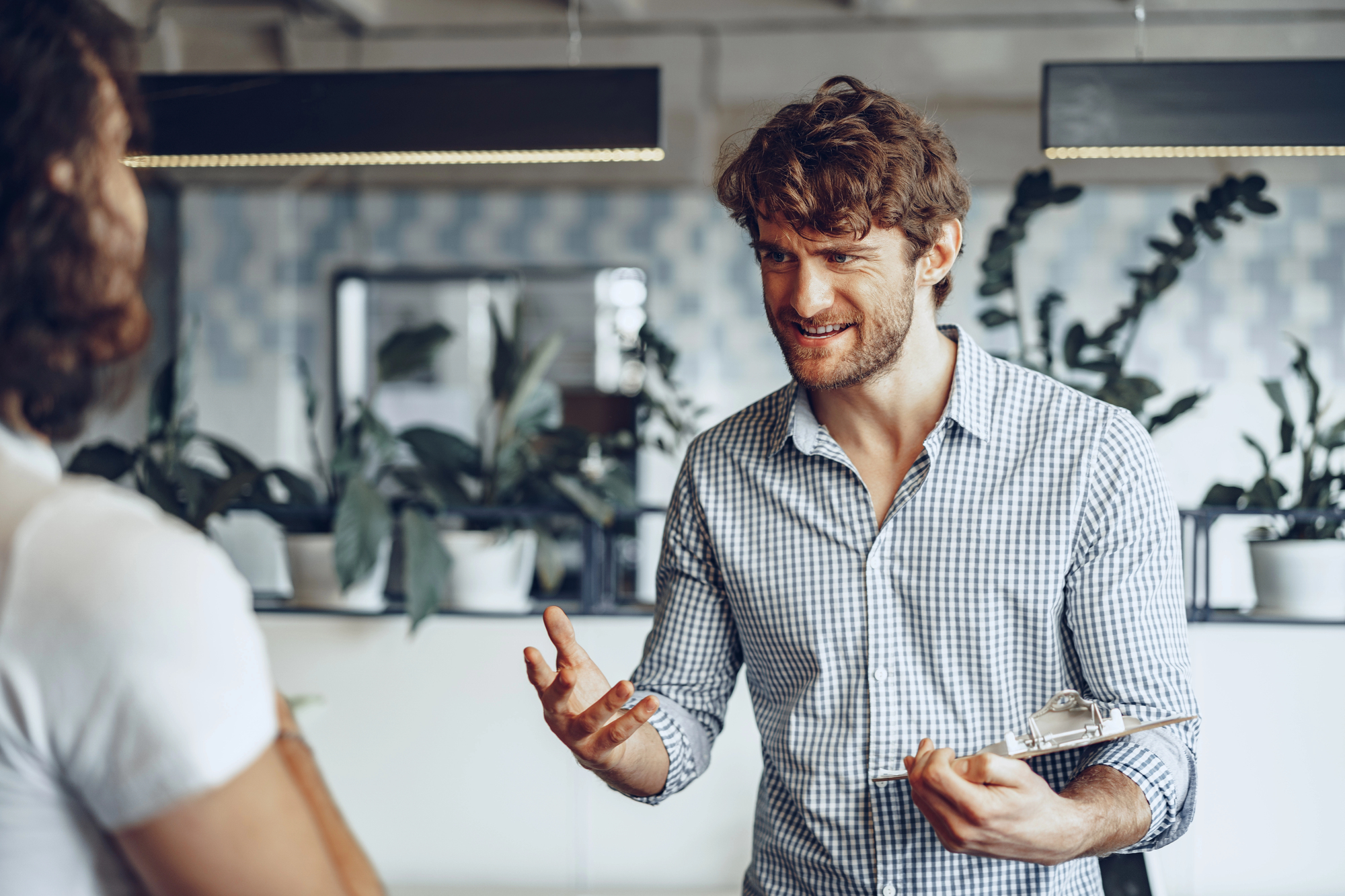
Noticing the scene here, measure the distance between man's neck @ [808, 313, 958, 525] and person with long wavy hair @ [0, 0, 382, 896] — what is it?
852 millimetres

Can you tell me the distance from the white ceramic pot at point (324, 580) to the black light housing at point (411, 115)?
3.63 feet

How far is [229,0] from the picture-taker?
4.74m

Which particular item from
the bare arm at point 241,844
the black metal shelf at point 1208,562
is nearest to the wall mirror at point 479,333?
the black metal shelf at point 1208,562

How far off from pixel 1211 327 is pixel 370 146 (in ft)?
11.5

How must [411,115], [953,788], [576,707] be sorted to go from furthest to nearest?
[411,115] < [576,707] < [953,788]

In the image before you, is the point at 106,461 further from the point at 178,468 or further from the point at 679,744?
the point at 679,744

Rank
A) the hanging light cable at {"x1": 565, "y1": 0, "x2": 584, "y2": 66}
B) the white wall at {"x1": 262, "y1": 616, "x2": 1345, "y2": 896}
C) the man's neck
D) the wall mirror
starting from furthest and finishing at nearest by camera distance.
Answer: the wall mirror → the hanging light cable at {"x1": 565, "y1": 0, "x2": 584, "y2": 66} → the white wall at {"x1": 262, "y1": 616, "x2": 1345, "y2": 896} → the man's neck

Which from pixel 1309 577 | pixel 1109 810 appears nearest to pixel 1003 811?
pixel 1109 810

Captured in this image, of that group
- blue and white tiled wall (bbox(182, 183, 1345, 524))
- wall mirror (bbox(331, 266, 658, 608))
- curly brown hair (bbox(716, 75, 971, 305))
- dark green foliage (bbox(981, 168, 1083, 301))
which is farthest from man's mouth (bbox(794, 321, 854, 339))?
wall mirror (bbox(331, 266, 658, 608))

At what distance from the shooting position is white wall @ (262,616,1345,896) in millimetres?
2377

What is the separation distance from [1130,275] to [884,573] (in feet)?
6.88

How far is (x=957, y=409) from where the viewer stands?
1.25 meters

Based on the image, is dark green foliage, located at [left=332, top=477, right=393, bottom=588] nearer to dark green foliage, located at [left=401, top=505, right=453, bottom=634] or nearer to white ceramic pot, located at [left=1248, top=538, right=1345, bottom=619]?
dark green foliage, located at [left=401, top=505, right=453, bottom=634]

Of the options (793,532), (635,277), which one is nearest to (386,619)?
(793,532)
